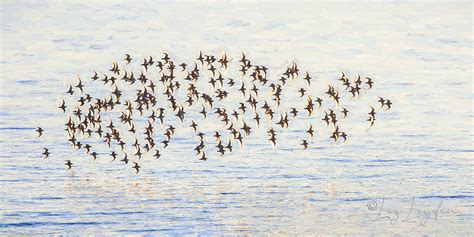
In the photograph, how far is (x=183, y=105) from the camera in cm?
532

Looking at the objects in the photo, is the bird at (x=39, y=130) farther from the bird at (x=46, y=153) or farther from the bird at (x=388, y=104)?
Answer: the bird at (x=388, y=104)

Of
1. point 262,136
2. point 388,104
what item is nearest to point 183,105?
point 262,136

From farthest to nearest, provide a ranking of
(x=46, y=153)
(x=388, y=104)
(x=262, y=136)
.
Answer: (x=388, y=104) < (x=262, y=136) < (x=46, y=153)

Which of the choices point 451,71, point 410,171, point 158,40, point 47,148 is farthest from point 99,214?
point 451,71

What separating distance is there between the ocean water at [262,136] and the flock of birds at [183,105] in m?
0.05

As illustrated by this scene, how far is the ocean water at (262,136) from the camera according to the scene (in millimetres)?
4746

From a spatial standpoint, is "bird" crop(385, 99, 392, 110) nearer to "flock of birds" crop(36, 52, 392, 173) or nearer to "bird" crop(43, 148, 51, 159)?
"flock of birds" crop(36, 52, 392, 173)

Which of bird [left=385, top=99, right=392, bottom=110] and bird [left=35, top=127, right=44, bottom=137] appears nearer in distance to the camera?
bird [left=35, top=127, right=44, bottom=137]

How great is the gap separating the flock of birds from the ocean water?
52 millimetres

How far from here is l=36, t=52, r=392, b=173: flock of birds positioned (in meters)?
5.19

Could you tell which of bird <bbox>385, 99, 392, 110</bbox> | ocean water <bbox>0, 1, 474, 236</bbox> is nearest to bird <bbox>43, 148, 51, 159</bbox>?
ocean water <bbox>0, 1, 474, 236</bbox>

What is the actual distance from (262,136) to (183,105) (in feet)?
1.77

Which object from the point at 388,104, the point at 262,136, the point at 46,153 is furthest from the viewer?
the point at 388,104

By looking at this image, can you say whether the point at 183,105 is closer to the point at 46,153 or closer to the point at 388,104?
the point at 46,153
